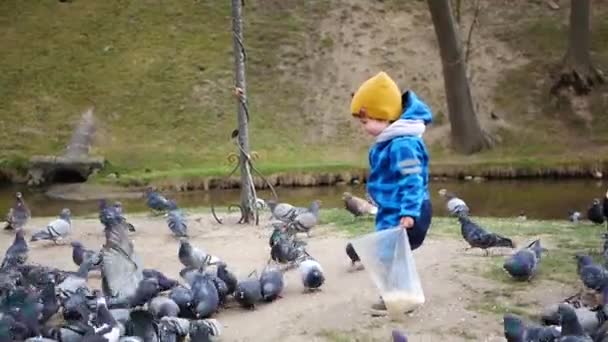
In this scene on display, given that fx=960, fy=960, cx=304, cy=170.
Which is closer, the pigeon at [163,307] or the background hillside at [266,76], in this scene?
the pigeon at [163,307]

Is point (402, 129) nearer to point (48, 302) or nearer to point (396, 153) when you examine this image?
point (396, 153)

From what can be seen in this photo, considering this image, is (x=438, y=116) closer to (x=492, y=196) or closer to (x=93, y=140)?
(x=492, y=196)

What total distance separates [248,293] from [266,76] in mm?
18082

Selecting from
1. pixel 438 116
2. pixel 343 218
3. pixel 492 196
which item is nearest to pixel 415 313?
pixel 343 218

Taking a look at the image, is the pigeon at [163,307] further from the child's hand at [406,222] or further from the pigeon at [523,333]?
the pigeon at [523,333]

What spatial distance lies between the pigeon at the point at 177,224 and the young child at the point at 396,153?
13.9 ft

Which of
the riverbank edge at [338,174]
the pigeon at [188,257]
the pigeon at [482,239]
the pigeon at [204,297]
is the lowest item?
the riverbank edge at [338,174]

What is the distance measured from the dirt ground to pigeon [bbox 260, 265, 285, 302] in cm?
8

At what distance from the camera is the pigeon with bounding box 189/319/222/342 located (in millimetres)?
5570

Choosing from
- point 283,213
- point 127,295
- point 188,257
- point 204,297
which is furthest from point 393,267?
point 283,213

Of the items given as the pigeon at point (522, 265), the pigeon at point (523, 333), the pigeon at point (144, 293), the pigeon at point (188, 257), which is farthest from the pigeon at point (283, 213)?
the pigeon at point (523, 333)

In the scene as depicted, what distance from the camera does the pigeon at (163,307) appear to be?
20.3ft

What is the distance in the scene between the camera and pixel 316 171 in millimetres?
19109

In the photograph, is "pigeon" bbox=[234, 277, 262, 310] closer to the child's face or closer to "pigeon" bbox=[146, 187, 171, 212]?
the child's face
